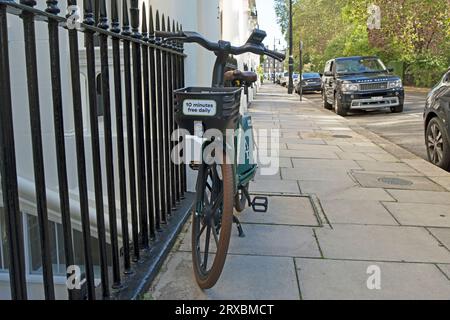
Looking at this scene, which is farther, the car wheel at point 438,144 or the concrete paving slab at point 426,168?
the car wheel at point 438,144

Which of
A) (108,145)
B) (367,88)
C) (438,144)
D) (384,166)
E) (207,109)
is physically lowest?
(384,166)

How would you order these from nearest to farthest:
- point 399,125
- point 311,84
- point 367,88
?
1. point 399,125
2. point 367,88
3. point 311,84

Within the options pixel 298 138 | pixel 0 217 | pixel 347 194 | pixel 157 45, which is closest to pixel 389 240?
pixel 347 194

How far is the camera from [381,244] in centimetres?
350

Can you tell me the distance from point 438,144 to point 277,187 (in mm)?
2788

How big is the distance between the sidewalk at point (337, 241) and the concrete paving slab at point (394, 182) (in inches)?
0.5

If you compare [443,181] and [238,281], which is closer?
[238,281]

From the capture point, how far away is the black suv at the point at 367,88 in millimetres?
14062

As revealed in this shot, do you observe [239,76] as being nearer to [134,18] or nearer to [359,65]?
[134,18]

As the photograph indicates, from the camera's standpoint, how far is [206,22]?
222 inches

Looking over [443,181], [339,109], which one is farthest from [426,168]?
[339,109]

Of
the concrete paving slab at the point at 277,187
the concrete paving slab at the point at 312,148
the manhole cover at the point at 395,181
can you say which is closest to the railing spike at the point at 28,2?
the concrete paving slab at the point at 277,187

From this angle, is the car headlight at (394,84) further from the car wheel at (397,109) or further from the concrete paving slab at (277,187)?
the concrete paving slab at (277,187)

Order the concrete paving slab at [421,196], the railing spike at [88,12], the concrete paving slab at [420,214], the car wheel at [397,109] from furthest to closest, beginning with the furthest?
the car wheel at [397,109]
the concrete paving slab at [421,196]
the concrete paving slab at [420,214]
the railing spike at [88,12]
